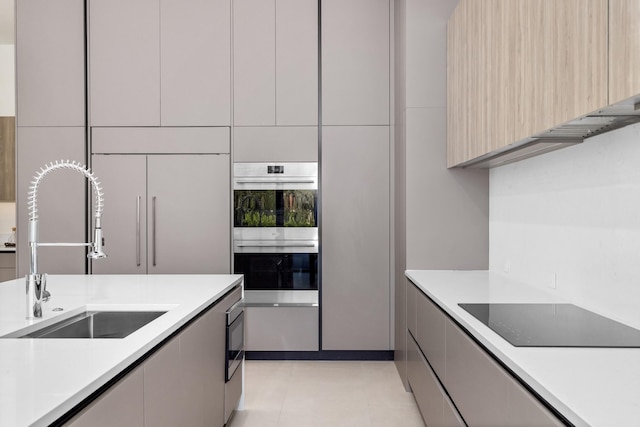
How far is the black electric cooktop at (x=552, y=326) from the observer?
1.42 m

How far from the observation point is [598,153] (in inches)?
75.5

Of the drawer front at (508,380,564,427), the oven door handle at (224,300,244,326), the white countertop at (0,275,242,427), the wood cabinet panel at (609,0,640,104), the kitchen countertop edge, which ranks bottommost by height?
the oven door handle at (224,300,244,326)

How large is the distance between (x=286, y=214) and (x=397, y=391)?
1.60 m

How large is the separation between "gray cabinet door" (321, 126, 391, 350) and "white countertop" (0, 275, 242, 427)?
5.04 feet

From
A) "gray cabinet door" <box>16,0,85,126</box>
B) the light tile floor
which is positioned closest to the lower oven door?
the light tile floor

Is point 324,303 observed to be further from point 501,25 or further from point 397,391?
point 501,25

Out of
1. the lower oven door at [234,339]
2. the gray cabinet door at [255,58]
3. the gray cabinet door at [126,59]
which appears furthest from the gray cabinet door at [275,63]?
the lower oven door at [234,339]

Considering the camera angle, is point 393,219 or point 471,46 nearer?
point 471,46

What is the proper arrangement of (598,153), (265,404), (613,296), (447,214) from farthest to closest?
(447,214), (265,404), (598,153), (613,296)

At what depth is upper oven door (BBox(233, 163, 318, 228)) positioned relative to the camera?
3850mm

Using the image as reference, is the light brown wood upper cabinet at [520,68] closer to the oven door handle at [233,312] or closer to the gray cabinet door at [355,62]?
the gray cabinet door at [355,62]

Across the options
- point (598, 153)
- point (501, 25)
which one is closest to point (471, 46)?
point (501, 25)

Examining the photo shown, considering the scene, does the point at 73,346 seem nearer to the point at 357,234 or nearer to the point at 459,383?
the point at 459,383

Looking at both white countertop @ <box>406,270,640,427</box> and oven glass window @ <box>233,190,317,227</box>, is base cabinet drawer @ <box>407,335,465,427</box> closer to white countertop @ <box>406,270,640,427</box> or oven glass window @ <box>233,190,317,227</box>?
white countertop @ <box>406,270,640,427</box>
